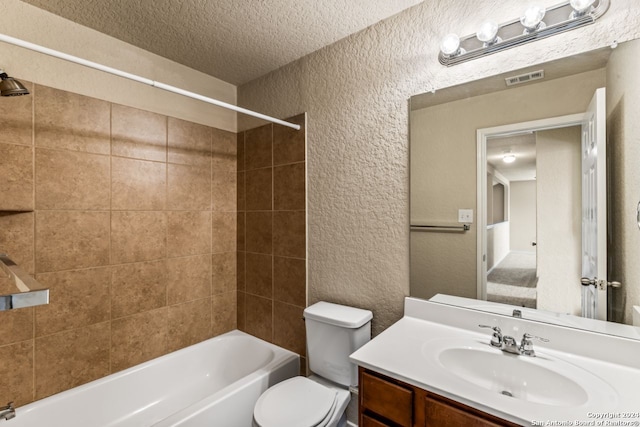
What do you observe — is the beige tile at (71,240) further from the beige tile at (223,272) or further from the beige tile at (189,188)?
the beige tile at (223,272)

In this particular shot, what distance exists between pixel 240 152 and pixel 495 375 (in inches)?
87.3

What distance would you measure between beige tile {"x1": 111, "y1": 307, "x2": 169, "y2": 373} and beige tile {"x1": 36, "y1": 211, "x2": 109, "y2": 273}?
43cm

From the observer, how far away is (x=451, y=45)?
140cm

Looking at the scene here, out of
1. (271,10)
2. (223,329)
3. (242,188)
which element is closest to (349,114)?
(271,10)

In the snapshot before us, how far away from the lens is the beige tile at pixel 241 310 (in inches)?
98.3

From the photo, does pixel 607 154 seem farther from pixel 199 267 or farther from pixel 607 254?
pixel 199 267

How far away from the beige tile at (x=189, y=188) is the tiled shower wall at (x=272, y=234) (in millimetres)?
288

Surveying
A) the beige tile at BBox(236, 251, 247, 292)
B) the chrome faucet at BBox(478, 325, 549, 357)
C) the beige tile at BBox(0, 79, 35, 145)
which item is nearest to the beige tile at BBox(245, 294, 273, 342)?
the beige tile at BBox(236, 251, 247, 292)

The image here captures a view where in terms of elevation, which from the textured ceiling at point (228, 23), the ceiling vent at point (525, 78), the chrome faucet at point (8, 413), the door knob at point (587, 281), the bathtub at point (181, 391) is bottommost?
the bathtub at point (181, 391)

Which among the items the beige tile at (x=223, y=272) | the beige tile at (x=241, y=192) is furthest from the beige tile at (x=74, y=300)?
the beige tile at (x=241, y=192)

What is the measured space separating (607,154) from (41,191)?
2601mm

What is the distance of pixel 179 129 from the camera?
7.23ft

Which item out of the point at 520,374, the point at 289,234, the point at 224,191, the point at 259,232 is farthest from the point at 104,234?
the point at 520,374

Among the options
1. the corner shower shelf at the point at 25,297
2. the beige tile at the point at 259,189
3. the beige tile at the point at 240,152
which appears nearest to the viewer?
the corner shower shelf at the point at 25,297
